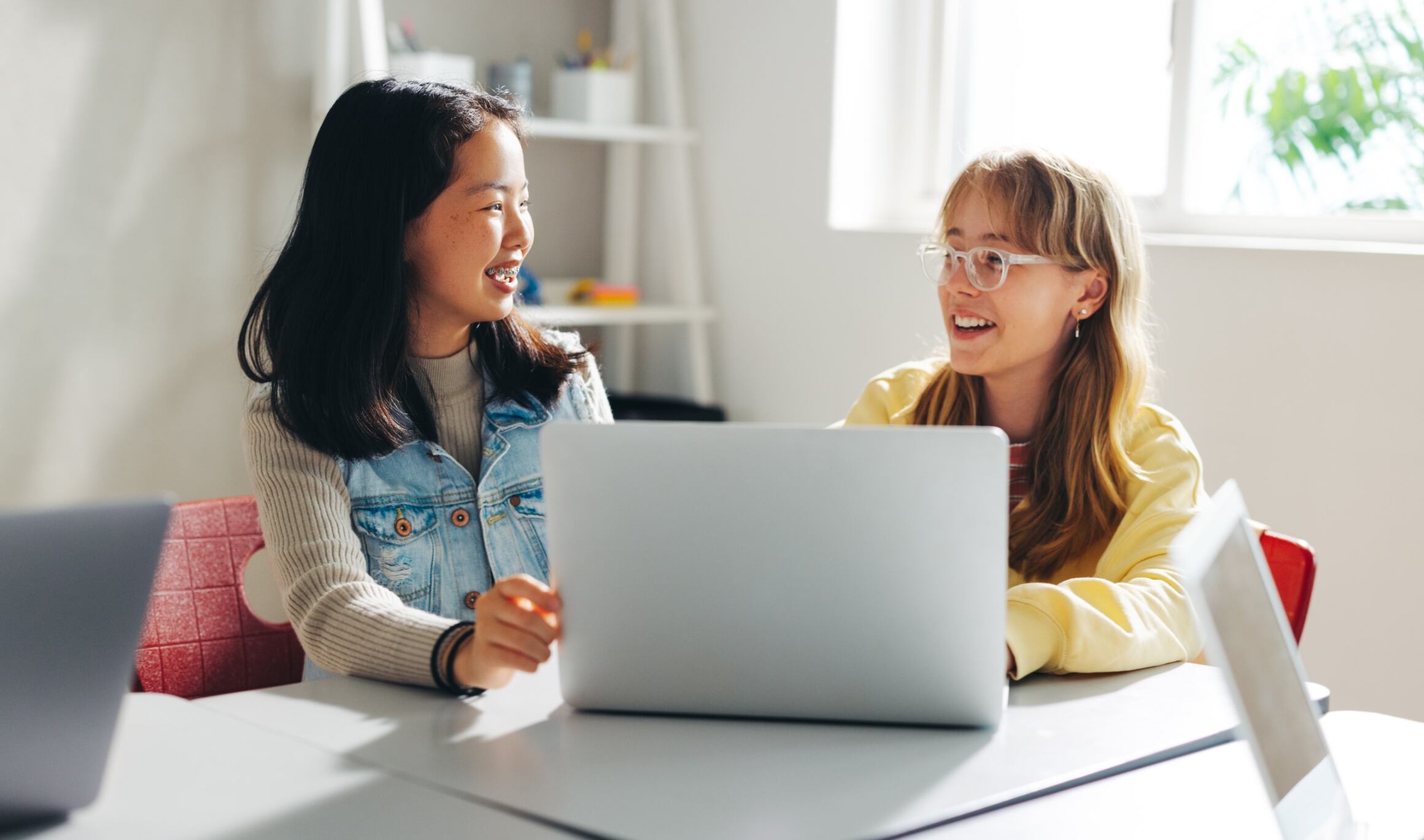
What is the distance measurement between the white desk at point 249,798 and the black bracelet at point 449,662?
0.52 feet

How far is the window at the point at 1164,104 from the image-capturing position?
2301 mm

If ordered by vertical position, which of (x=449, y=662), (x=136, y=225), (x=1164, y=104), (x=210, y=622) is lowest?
(x=210, y=622)

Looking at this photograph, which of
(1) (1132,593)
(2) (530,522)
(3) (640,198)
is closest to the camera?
(1) (1132,593)

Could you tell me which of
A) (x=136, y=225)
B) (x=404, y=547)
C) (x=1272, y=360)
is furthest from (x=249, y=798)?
(x=136, y=225)

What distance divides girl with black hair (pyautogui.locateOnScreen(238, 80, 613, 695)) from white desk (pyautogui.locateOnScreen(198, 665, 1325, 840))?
0.26 m

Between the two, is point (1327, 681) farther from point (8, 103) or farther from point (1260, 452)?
point (8, 103)

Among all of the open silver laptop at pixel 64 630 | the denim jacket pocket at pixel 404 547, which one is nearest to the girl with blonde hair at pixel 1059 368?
the denim jacket pocket at pixel 404 547

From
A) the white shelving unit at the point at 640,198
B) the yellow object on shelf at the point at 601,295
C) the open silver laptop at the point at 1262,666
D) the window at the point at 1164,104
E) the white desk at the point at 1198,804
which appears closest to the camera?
the open silver laptop at the point at 1262,666

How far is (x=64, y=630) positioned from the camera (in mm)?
792

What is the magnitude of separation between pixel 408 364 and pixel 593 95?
1612 mm

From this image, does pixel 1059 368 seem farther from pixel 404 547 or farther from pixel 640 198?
pixel 640 198

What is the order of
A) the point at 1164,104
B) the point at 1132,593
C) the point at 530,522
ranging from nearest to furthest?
the point at 1132,593, the point at 530,522, the point at 1164,104

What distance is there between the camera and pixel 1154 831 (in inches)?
36.0

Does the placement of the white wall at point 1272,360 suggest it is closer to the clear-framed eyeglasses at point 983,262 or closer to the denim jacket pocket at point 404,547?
the clear-framed eyeglasses at point 983,262
